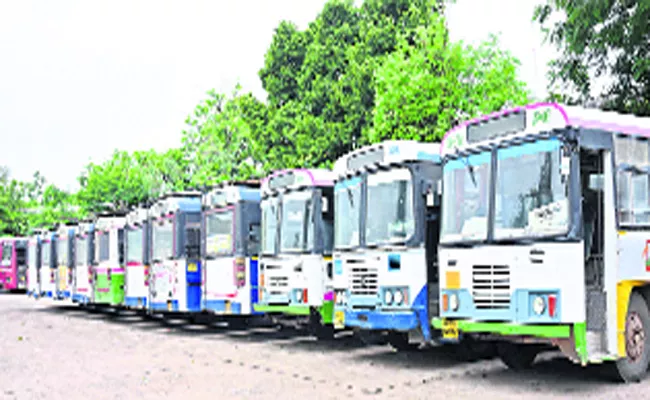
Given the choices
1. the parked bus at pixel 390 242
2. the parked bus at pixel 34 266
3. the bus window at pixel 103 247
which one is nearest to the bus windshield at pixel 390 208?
the parked bus at pixel 390 242

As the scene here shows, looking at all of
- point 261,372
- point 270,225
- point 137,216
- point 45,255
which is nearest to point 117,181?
point 45,255

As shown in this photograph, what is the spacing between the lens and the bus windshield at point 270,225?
17734 millimetres

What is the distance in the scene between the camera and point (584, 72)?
2238cm

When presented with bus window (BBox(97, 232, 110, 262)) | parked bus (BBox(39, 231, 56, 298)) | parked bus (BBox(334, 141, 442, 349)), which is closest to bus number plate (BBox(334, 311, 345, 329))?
parked bus (BBox(334, 141, 442, 349))

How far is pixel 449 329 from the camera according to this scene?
11.7 m

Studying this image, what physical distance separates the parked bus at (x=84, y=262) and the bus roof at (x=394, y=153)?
17.8 m

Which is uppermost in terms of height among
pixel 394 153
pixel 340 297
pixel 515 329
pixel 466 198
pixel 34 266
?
pixel 394 153

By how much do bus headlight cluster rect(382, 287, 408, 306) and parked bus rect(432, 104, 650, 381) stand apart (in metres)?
1.44

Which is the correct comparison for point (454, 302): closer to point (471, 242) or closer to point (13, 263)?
point (471, 242)

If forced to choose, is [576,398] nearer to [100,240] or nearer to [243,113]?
[100,240]

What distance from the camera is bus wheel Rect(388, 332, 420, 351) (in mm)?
14969

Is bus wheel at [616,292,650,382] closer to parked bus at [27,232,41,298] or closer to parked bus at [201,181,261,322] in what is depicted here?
parked bus at [201,181,261,322]

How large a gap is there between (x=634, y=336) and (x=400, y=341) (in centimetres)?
519

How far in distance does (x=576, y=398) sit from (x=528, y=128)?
10.9 ft
